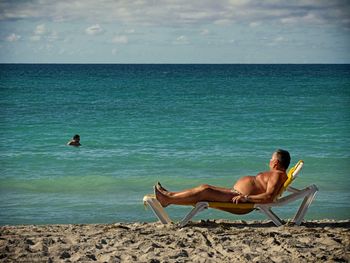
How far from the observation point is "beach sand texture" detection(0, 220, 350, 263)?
197 inches

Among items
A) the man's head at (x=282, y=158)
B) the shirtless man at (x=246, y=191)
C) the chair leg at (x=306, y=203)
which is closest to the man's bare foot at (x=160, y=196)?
the shirtless man at (x=246, y=191)

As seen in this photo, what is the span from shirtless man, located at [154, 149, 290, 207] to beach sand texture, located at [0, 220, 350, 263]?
301 mm

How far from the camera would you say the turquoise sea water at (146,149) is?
827cm

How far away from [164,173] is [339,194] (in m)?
3.10

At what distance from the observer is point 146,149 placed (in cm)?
1368

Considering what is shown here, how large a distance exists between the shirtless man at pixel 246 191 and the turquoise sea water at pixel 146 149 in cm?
154

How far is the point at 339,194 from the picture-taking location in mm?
8977

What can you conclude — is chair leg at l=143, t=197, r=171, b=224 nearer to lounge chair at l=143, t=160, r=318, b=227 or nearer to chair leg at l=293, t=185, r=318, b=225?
lounge chair at l=143, t=160, r=318, b=227

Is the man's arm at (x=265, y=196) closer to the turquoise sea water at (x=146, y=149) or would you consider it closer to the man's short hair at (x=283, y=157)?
the man's short hair at (x=283, y=157)

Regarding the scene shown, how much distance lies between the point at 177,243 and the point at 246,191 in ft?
3.60

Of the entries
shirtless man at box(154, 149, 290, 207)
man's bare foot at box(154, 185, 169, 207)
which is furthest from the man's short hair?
man's bare foot at box(154, 185, 169, 207)

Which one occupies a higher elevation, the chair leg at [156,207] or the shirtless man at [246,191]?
the shirtless man at [246,191]

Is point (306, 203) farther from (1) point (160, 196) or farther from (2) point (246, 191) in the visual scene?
(1) point (160, 196)

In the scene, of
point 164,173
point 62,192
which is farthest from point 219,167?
point 62,192
